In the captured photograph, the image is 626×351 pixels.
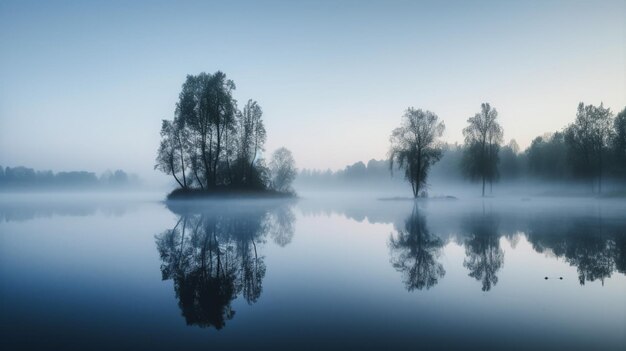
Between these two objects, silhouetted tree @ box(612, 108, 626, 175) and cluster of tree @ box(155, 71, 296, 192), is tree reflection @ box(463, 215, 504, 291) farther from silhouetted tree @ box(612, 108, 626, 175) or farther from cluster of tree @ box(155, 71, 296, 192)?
silhouetted tree @ box(612, 108, 626, 175)

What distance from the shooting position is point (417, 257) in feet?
32.3

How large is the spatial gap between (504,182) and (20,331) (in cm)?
9797

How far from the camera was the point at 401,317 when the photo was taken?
5324 mm

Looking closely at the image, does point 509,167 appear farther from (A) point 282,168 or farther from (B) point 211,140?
(B) point 211,140

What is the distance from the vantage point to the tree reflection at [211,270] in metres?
5.77

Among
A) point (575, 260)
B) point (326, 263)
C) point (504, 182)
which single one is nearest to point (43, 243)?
point (326, 263)

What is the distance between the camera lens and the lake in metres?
4.63

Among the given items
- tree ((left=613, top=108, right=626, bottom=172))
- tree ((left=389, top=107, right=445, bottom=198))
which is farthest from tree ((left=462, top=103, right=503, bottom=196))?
tree ((left=613, top=108, right=626, bottom=172))

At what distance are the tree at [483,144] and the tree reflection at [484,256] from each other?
4239 centimetres

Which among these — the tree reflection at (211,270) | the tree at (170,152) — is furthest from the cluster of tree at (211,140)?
the tree reflection at (211,270)

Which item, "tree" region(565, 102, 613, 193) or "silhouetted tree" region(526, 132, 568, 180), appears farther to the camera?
"silhouetted tree" region(526, 132, 568, 180)

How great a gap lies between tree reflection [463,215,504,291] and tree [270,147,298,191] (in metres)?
49.5

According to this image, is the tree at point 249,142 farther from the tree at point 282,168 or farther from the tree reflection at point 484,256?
the tree reflection at point 484,256

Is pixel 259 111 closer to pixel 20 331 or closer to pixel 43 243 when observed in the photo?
pixel 43 243
